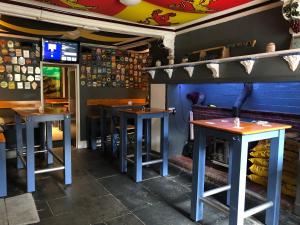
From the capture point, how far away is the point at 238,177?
2.16m

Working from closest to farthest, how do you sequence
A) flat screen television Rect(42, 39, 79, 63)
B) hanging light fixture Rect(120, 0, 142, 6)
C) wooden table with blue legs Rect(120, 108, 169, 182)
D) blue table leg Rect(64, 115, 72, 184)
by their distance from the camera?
1. hanging light fixture Rect(120, 0, 142, 6)
2. blue table leg Rect(64, 115, 72, 184)
3. wooden table with blue legs Rect(120, 108, 169, 182)
4. flat screen television Rect(42, 39, 79, 63)

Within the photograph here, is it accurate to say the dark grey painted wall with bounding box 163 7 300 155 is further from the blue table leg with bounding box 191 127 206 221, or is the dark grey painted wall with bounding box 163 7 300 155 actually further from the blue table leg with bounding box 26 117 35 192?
the blue table leg with bounding box 26 117 35 192

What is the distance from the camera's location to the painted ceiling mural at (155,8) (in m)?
2.94

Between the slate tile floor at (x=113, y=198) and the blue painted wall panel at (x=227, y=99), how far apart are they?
0.86 m

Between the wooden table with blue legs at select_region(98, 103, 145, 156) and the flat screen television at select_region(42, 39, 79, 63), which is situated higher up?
the flat screen television at select_region(42, 39, 79, 63)

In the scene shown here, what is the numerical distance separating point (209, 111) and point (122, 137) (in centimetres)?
172

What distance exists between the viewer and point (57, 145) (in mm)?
5832

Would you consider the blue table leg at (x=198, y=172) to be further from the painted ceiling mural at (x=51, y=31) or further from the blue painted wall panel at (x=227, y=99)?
the painted ceiling mural at (x=51, y=31)

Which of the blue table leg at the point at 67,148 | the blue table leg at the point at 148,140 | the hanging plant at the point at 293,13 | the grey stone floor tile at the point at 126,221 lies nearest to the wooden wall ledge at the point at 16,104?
the blue table leg at the point at 67,148

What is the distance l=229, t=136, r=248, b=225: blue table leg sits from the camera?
2.13 metres

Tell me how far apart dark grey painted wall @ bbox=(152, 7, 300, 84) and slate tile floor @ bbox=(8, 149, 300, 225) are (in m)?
1.55

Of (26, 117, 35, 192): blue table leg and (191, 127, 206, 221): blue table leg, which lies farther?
(26, 117, 35, 192): blue table leg

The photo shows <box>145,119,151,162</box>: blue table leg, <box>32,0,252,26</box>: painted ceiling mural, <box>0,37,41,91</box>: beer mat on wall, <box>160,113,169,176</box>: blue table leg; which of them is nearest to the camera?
<box>32,0,252,26</box>: painted ceiling mural

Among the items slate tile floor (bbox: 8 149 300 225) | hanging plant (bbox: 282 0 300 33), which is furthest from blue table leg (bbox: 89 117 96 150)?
hanging plant (bbox: 282 0 300 33)
